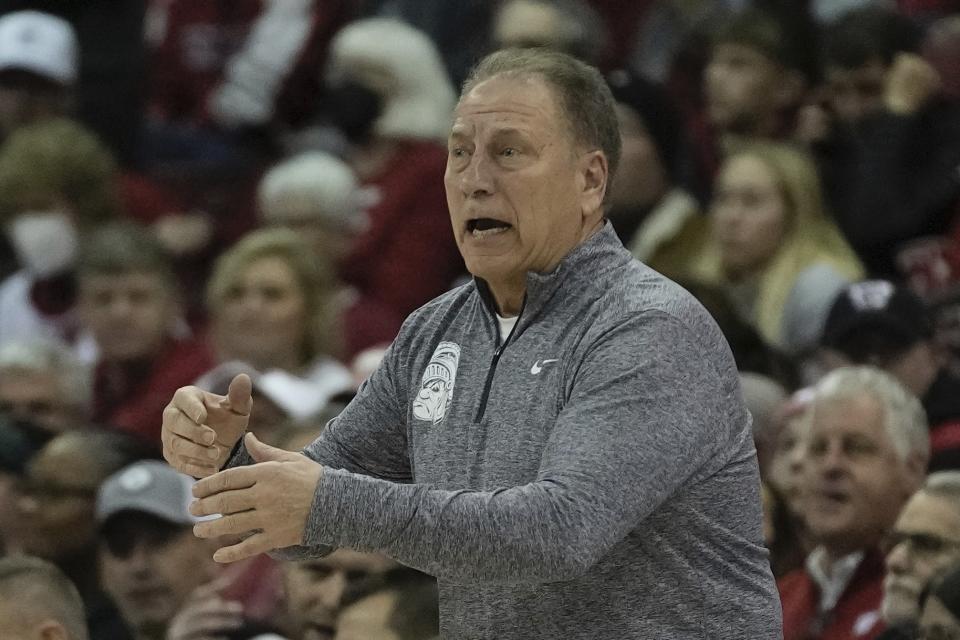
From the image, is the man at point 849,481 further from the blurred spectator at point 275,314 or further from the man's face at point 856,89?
the man's face at point 856,89

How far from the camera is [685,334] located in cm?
268

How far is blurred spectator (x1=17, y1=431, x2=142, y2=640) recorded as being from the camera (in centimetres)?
535

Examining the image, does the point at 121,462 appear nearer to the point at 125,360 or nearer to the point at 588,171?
the point at 125,360

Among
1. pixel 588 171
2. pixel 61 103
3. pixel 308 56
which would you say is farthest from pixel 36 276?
pixel 588 171

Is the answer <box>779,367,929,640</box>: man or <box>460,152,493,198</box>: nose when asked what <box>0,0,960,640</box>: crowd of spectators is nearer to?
<box>779,367,929,640</box>: man

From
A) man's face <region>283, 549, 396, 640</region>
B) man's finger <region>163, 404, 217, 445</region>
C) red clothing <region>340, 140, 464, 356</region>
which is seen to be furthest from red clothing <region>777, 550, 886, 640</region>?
red clothing <region>340, 140, 464, 356</region>

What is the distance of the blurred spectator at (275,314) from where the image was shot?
6.07m

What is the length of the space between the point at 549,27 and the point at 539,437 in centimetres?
453

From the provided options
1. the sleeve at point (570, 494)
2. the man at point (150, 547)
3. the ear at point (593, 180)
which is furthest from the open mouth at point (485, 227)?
the man at point (150, 547)

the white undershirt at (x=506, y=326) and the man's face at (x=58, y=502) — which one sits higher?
the white undershirt at (x=506, y=326)

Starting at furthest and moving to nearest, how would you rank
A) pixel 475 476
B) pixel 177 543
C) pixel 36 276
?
1. pixel 36 276
2. pixel 177 543
3. pixel 475 476

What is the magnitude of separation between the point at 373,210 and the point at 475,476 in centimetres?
428

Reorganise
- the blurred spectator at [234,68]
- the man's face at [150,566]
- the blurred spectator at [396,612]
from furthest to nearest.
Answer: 1. the blurred spectator at [234,68]
2. the man's face at [150,566]
3. the blurred spectator at [396,612]

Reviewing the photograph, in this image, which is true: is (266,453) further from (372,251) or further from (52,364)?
(372,251)
